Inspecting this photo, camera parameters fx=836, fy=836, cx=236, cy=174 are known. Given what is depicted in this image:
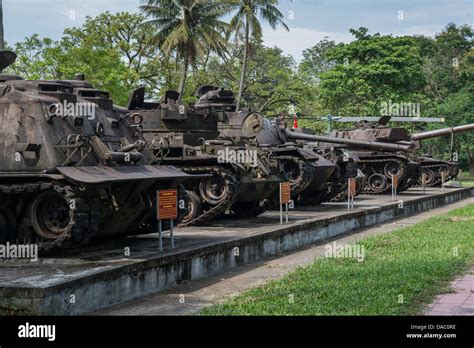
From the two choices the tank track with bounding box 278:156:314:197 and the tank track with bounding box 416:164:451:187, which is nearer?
the tank track with bounding box 278:156:314:197

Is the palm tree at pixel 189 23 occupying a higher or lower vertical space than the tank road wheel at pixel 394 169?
higher

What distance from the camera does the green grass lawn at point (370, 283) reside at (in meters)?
8.77

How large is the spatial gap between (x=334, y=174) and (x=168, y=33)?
14.3 meters

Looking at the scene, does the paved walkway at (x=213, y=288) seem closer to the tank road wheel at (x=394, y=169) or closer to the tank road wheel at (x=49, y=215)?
the tank road wheel at (x=49, y=215)

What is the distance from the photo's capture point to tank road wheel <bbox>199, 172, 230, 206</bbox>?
53.1 ft

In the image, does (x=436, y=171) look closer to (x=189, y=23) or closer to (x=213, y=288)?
(x=189, y=23)

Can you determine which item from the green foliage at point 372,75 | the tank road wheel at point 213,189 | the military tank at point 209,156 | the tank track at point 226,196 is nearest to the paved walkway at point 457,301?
the military tank at point 209,156

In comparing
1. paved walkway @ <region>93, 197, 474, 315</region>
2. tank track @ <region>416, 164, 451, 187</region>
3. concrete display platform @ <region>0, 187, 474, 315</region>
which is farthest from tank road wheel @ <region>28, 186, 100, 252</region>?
tank track @ <region>416, 164, 451, 187</region>

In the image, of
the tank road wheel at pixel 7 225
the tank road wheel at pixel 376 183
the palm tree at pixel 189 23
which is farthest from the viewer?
the palm tree at pixel 189 23

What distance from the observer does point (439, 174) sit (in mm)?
35406

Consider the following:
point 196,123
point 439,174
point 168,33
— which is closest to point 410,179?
point 439,174

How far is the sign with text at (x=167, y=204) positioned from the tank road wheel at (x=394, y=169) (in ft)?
60.6

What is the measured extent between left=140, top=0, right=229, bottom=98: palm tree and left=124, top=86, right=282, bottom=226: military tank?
15.3 m

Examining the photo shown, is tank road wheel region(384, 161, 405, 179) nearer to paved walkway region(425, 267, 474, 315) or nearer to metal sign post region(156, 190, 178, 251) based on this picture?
metal sign post region(156, 190, 178, 251)
